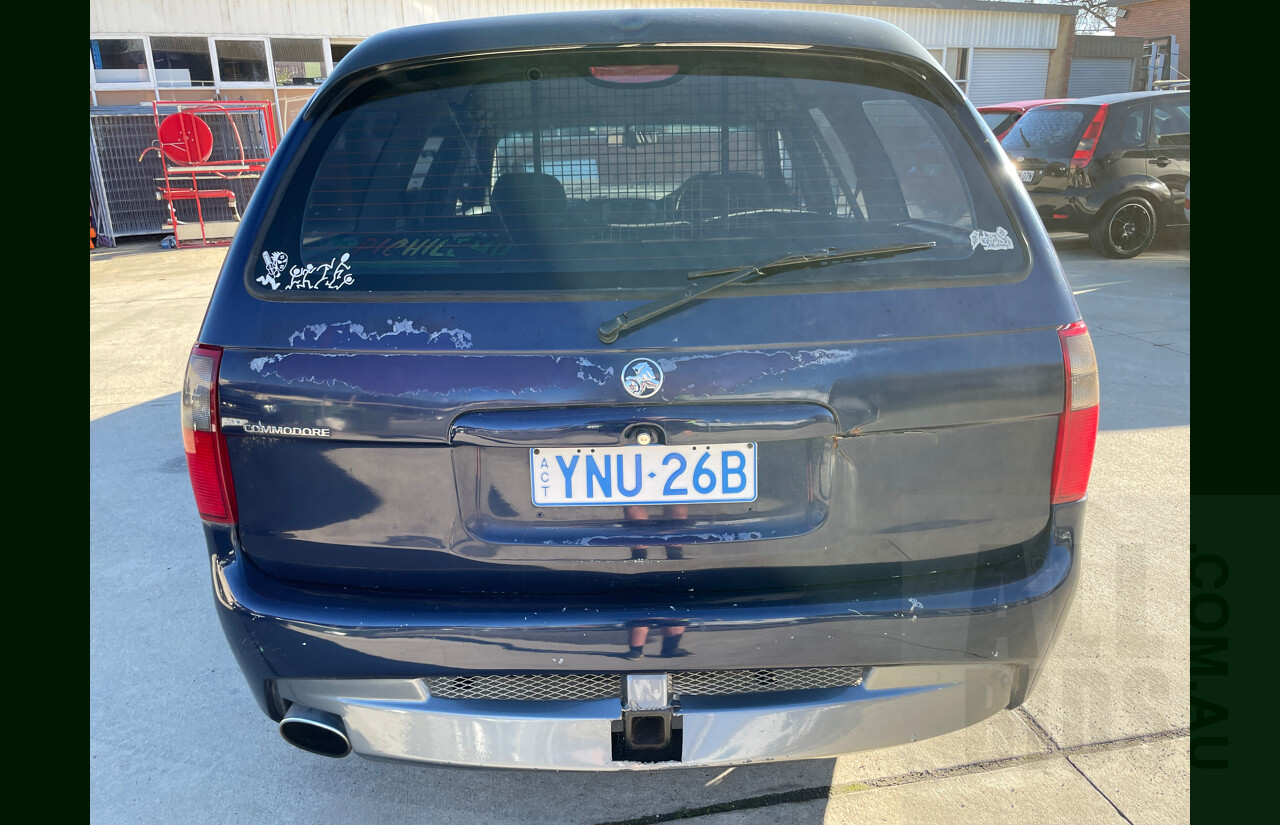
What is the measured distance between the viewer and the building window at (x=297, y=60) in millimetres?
16641

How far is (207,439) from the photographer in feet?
5.74

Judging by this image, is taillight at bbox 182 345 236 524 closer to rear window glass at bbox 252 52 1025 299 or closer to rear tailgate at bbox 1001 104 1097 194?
rear window glass at bbox 252 52 1025 299

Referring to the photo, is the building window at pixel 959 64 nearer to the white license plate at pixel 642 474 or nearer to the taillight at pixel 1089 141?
the taillight at pixel 1089 141

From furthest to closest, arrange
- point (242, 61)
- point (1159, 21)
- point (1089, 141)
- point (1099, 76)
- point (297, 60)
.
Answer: point (1159, 21), point (1099, 76), point (297, 60), point (242, 61), point (1089, 141)

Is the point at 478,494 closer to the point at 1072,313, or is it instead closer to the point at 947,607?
the point at 947,607

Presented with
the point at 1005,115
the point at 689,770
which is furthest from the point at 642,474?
the point at 1005,115

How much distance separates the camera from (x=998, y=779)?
2.25 metres

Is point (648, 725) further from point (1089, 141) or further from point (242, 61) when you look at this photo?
point (242, 61)

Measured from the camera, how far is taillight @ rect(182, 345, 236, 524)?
1726 mm

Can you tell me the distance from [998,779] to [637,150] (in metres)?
1.75

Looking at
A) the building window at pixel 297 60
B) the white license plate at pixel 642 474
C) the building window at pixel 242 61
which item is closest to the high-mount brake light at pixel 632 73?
the white license plate at pixel 642 474

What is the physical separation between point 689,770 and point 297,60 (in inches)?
696

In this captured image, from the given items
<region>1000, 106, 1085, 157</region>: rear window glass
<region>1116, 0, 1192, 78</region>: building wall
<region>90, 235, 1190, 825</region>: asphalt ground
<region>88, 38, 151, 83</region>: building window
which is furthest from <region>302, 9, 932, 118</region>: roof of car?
<region>1116, 0, 1192, 78</region>: building wall

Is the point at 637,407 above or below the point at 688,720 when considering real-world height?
above
